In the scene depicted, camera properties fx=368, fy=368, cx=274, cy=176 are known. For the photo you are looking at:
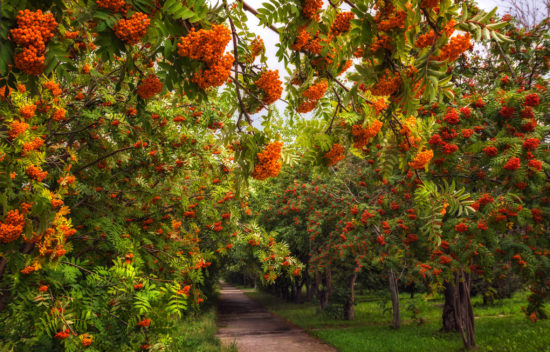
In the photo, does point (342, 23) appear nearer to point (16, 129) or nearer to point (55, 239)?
point (16, 129)

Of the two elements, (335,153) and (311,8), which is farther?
(335,153)

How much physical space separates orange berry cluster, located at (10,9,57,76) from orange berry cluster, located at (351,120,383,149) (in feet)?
6.74

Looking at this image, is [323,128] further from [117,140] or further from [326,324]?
[326,324]

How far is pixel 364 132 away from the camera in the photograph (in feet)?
9.34

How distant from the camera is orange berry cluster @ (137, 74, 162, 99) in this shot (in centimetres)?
262

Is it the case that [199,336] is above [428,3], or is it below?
below

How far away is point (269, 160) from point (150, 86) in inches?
40.7

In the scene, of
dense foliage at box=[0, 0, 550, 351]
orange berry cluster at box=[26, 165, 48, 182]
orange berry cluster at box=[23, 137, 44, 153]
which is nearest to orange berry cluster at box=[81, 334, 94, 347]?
dense foliage at box=[0, 0, 550, 351]

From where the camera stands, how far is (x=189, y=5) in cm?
199

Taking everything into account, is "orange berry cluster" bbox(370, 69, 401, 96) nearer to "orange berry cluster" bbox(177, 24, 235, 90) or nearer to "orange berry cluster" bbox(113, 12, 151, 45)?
"orange berry cluster" bbox(177, 24, 235, 90)

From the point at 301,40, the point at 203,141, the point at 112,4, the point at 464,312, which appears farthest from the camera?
the point at 464,312

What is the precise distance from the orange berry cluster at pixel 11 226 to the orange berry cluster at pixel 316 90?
83.2 inches

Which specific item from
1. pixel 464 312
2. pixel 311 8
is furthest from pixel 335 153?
pixel 464 312

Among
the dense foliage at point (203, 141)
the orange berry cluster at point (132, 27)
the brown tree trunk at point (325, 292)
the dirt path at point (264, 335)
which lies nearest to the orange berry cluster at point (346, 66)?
the dense foliage at point (203, 141)
